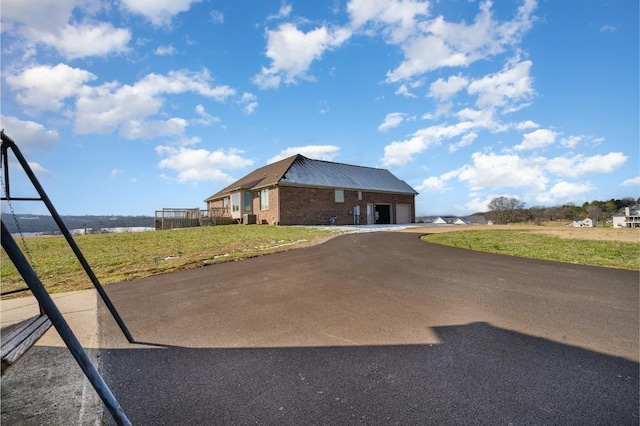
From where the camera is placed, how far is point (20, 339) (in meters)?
2.20

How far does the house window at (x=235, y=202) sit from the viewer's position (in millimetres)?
29562

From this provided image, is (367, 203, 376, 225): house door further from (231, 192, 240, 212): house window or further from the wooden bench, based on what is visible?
the wooden bench

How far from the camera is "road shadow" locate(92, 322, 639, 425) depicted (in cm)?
215

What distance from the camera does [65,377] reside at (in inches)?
108

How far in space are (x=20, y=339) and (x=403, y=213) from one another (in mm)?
34244

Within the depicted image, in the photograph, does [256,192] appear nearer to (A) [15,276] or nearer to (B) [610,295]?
(A) [15,276]

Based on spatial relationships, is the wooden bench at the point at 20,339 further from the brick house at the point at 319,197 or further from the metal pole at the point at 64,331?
the brick house at the point at 319,197

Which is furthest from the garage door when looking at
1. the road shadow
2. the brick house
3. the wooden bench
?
the wooden bench

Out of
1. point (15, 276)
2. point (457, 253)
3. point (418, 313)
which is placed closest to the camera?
point (418, 313)

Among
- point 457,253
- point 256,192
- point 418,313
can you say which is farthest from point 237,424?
point 256,192

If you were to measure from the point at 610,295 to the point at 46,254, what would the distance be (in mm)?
16011

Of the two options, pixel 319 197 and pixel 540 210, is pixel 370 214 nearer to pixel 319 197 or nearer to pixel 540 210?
pixel 319 197

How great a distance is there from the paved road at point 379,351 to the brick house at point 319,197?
19.4 metres

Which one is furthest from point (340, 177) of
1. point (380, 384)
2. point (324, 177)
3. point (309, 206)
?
point (380, 384)
